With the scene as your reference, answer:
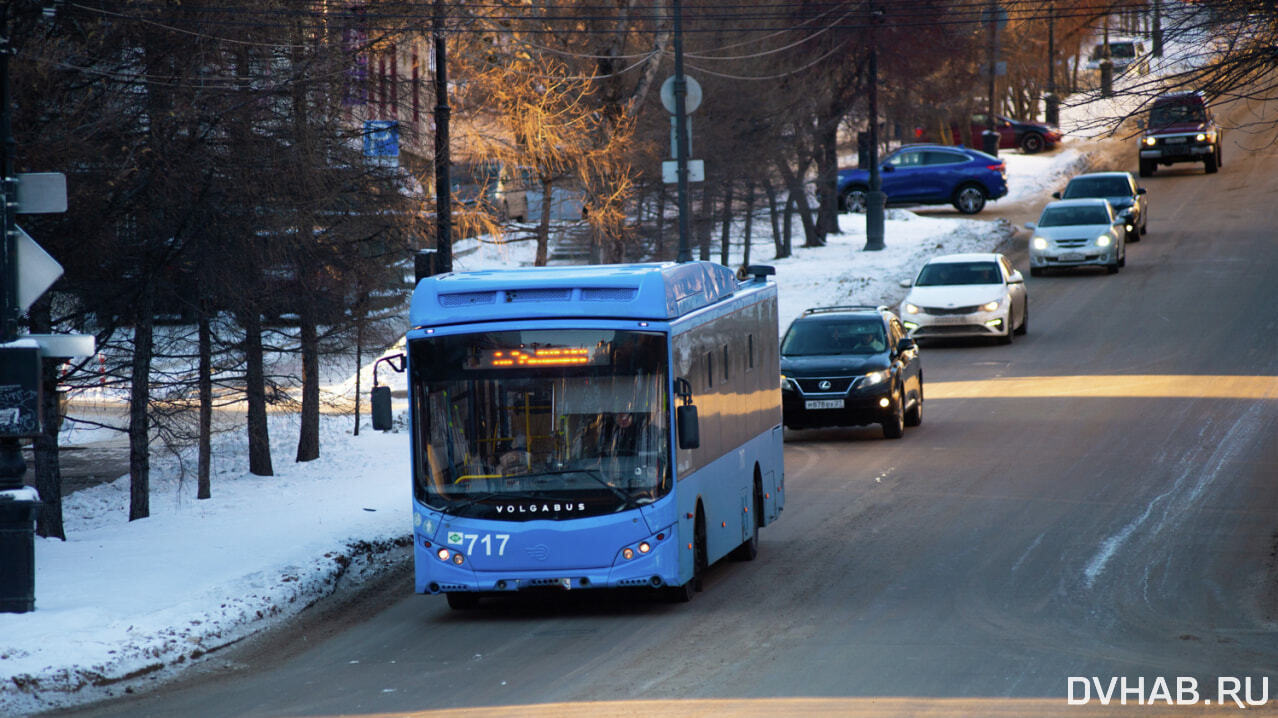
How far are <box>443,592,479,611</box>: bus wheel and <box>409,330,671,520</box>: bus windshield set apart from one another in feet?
3.13

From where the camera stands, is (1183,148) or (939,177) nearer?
(939,177)

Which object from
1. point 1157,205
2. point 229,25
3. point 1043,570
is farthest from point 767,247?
point 1043,570

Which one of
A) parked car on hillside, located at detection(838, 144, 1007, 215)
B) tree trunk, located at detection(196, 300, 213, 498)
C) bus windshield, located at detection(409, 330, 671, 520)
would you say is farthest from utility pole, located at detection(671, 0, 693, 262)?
parked car on hillside, located at detection(838, 144, 1007, 215)

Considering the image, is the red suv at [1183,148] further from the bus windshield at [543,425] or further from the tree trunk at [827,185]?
the bus windshield at [543,425]

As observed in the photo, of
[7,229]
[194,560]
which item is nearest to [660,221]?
[194,560]

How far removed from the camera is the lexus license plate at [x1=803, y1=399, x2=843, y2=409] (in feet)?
67.4

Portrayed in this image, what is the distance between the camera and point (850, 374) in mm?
20656

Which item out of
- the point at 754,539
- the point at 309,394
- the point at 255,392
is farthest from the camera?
the point at 309,394

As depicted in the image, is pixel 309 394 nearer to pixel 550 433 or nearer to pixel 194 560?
pixel 194 560

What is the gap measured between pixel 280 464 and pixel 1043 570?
40.6ft

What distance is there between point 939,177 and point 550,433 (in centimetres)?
3946

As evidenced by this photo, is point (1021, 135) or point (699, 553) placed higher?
point (1021, 135)

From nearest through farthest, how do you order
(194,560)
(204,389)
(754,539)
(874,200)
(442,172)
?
(194,560), (754,539), (204,389), (442,172), (874,200)

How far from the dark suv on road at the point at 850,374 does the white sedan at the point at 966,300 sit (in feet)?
23.4
